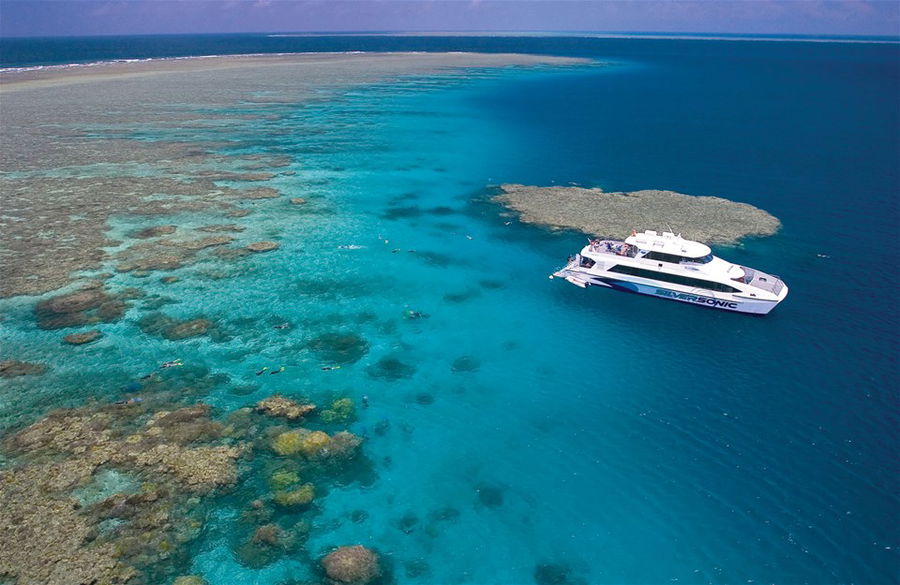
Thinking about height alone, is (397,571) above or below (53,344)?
below

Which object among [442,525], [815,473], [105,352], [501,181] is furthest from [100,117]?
[815,473]

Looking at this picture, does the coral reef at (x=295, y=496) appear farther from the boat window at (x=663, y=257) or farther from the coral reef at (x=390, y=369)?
the boat window at (x=663, y=257)

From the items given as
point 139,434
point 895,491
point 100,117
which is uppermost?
point 100,117

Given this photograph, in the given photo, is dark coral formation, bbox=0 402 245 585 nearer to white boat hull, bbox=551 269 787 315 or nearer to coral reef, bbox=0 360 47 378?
coral reef, bbox=0 360 47 378

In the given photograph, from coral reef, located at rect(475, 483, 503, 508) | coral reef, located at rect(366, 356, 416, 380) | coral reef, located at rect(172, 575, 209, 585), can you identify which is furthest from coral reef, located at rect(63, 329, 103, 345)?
coral reef, located at rect(475, 483, 503, 508)

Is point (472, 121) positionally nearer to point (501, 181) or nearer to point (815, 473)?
point (501, 181)
